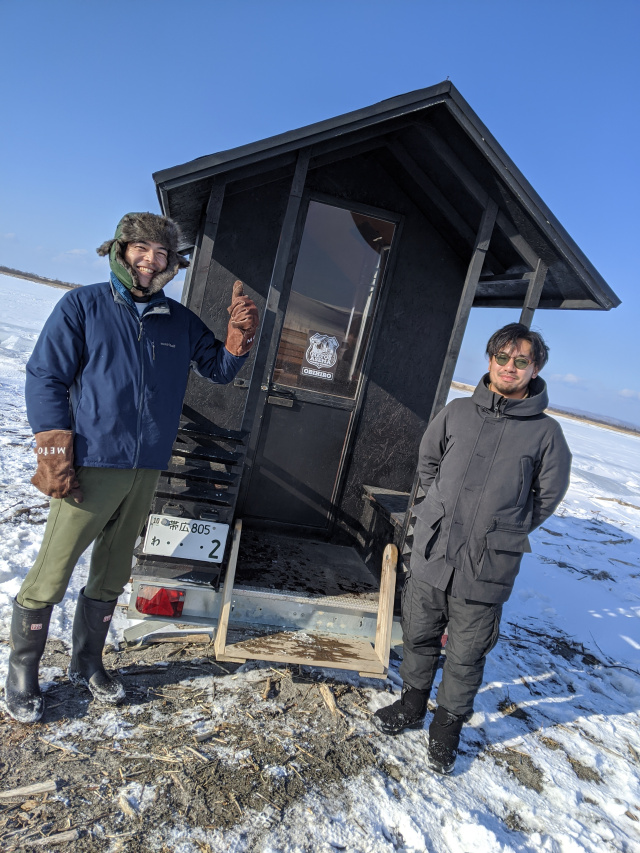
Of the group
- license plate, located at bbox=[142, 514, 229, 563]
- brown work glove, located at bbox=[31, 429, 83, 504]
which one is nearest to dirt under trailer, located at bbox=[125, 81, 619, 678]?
license plate, located at bbox=[142, 514, 229, 563]

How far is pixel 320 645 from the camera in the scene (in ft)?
10.9

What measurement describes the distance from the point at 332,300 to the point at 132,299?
2221mm

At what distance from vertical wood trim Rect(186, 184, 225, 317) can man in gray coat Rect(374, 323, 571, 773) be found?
1.92 meters

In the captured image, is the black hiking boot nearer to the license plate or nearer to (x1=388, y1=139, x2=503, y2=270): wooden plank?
the license plate

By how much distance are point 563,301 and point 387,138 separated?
1.86 m

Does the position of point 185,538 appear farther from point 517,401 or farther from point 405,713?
point 517,401

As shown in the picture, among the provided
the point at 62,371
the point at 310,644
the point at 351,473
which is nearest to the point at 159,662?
the point at 310,644

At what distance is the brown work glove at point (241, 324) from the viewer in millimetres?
2996

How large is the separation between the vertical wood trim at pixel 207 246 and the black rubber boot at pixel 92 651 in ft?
6.45

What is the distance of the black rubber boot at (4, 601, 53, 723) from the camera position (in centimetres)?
259

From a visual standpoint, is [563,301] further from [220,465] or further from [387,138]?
[220,465]

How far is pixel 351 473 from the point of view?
15.8ft

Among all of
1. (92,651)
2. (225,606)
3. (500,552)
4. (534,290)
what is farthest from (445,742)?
(534,290)

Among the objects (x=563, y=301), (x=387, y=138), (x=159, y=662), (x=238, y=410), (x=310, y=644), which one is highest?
(x=387, y=138)
